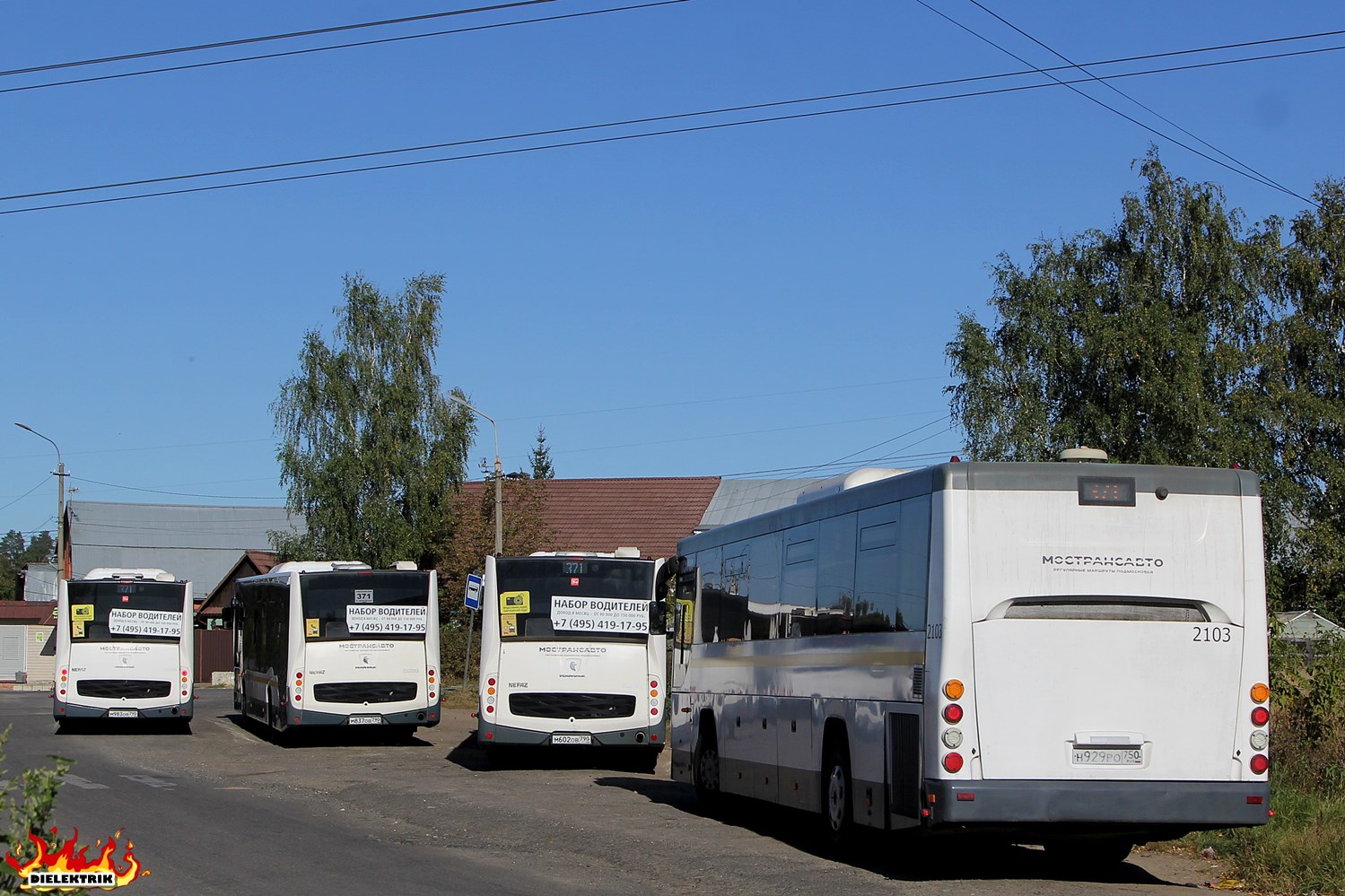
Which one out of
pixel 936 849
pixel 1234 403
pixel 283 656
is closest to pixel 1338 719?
pixel 936 849

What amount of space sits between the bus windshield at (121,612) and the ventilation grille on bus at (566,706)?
10684 mm

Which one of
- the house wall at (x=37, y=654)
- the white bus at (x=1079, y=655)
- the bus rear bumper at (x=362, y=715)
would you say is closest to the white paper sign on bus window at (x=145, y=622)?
the bus rear bumper at (x=362, y=715)

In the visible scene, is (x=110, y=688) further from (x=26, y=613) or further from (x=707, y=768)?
(x=26, y=613)

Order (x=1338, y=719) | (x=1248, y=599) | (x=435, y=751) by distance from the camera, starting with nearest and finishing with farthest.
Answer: (x=1248, y=599), (x=1338, y=719), (x=435, y=751)

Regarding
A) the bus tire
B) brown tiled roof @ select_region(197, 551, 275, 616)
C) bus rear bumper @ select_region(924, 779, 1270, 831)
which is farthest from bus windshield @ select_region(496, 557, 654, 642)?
brown tiled roof @ select_region(197, 551, 275, 616)

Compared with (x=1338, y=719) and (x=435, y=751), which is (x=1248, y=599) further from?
(x=435, y=751)

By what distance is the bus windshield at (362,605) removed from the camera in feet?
84.7

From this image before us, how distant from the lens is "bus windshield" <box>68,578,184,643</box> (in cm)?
2869

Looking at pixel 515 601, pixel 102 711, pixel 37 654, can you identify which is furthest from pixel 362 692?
pixel 37 654

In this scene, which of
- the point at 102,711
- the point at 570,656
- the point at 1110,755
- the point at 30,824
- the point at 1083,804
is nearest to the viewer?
the point at 30,824

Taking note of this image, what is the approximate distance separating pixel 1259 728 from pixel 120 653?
23.2 m

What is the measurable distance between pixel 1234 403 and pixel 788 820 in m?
29.7

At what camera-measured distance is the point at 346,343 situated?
179 feet

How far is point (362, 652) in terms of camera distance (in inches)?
1014
